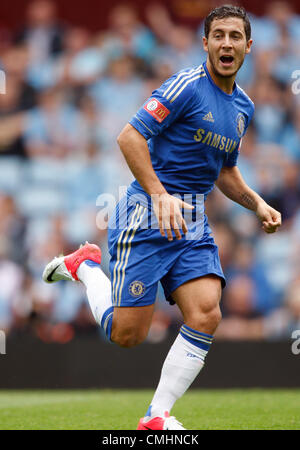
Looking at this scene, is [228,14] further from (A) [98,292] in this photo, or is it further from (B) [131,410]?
(B) [131,410]

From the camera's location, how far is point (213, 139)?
14.5 ft

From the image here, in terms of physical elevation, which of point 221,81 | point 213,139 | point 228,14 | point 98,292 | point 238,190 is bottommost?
point 98,292

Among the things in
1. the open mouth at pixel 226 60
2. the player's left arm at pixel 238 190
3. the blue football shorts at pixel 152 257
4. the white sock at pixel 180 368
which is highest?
the open mouth at pixel 226 60

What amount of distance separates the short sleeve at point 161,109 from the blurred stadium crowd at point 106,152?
16.4 ft

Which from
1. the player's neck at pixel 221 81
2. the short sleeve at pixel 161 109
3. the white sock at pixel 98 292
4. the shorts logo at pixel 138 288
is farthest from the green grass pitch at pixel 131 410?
the player's neck at pixel 221 81

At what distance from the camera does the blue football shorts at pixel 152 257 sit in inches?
170

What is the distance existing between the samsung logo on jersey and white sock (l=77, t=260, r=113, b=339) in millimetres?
1145

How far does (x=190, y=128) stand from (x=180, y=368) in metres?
1.37

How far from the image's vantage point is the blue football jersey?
422cm

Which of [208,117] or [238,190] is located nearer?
[208,117]

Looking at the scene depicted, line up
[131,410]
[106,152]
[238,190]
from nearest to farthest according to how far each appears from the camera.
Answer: [238,190]
[131,410]
[106,152]

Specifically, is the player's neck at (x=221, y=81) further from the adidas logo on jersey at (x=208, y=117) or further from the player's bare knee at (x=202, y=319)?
the player's bare knee at (x=202, y=319)

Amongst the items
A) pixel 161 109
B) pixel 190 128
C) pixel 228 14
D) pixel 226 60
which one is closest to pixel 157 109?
pixel 161 109
